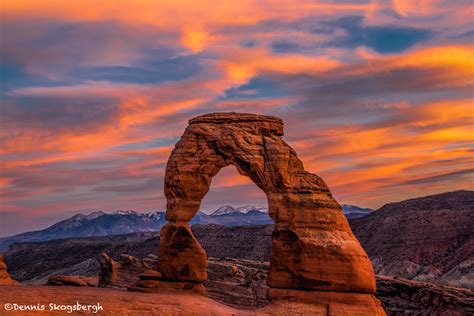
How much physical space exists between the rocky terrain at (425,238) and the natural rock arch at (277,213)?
39479 mm

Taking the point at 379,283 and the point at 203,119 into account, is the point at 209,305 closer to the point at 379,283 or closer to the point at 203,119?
the point at 203,119

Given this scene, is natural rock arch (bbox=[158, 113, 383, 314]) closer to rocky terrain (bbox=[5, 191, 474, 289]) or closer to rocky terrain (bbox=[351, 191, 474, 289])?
rocky terrain (bbox=[351, 191, 474, 289])

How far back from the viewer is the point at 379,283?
5494 centimetres

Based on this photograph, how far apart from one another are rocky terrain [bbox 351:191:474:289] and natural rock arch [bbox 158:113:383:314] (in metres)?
39.5

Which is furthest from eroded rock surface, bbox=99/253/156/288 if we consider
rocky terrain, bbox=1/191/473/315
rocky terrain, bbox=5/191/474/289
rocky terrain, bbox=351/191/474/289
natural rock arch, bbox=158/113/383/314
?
rocky terrain, bbox=5/191/474/289

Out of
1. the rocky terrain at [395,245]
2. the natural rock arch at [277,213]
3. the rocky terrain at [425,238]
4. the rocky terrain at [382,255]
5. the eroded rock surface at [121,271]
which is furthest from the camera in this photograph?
the rocky terrain at [395,245]

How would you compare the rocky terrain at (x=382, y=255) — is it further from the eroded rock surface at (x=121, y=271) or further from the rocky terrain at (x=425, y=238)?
the eroded rock surface at (x=121, y=271)

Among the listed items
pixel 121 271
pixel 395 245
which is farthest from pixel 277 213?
pixel 395 245

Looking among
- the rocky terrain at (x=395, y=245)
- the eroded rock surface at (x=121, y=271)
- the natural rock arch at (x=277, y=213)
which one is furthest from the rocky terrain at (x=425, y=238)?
the natural rock arch at (x=277, y=213)

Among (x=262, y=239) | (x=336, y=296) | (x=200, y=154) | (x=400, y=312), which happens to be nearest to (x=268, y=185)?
(x=200, y=154)

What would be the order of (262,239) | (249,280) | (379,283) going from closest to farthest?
(249,280) < (379,283) < (262,239)

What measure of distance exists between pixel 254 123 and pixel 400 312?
970 inches

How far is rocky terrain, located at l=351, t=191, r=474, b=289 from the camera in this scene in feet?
251

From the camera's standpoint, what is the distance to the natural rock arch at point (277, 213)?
102 ft
